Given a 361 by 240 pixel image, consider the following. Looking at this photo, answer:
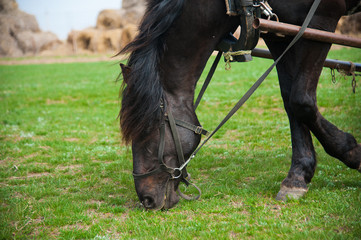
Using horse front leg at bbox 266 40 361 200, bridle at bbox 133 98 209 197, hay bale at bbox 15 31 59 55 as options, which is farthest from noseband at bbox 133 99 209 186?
hay bale at bbox 15 31 59 55

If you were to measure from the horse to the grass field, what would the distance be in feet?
1.09

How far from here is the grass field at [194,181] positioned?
3.02m

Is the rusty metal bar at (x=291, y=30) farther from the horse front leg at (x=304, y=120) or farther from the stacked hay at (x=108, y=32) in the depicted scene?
the stacked hay at (x=108, y=32)

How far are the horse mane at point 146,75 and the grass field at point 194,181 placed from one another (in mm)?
855

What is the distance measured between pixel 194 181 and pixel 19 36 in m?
49.9

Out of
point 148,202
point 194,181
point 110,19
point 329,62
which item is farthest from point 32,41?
point 148,202

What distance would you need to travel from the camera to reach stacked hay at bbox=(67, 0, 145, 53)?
4550cm

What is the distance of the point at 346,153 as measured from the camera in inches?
141

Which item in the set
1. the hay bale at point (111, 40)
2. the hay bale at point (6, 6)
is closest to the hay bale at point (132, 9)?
the hay bale at point (111, 40)

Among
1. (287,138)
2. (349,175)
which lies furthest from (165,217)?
(287,138)

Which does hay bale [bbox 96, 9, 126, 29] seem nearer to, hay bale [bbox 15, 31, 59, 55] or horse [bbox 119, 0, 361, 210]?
hay bale [bbox 15, 31, 59, 55]

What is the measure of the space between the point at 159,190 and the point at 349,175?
230 cm

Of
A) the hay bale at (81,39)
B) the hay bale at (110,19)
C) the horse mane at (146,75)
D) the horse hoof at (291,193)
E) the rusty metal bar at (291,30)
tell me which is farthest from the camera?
the hay bale at (110,19)

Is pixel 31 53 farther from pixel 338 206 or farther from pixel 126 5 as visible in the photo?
pixel 338 206
